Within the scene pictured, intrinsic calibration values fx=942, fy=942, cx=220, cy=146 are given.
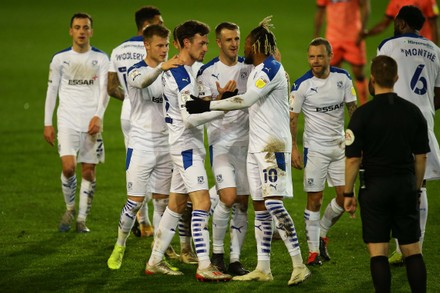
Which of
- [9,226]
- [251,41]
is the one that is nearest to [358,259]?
[251,41]

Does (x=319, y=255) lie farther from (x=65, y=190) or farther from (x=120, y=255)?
(x=65, y=190)

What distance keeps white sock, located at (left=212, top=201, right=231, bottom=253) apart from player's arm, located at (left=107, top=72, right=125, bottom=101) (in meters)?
2.43

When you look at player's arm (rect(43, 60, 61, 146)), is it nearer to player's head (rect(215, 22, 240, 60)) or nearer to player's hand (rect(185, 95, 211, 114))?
player's head (rect(215, 22, 240, 60))

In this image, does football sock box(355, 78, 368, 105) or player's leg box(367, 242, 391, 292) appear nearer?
player's leg box(367, 242, 391, 292)

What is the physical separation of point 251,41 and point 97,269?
2.92 meters

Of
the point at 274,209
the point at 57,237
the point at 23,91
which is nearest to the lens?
the point at 274,209

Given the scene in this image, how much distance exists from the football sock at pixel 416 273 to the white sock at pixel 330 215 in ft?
7.55

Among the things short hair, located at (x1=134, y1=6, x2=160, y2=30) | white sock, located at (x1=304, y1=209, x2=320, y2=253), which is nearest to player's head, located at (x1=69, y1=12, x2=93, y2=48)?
short hair, located at (x1=134, y1=6, x2=160, y2=30)

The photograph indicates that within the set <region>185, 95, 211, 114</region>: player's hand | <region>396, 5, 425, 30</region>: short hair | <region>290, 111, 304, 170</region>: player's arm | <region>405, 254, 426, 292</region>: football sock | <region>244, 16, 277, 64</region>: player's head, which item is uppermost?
<region>396, 5, 425, 30</region>: short hair

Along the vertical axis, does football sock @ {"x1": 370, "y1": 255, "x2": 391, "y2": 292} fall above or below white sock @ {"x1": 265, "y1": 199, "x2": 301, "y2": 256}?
below

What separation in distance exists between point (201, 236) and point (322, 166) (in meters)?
1.69

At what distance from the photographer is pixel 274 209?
913 cm

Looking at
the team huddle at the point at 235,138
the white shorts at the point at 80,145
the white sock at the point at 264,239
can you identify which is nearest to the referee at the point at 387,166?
the team huddle at the point at 235,138

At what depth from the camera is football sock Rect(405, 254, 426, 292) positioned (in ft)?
26.2
